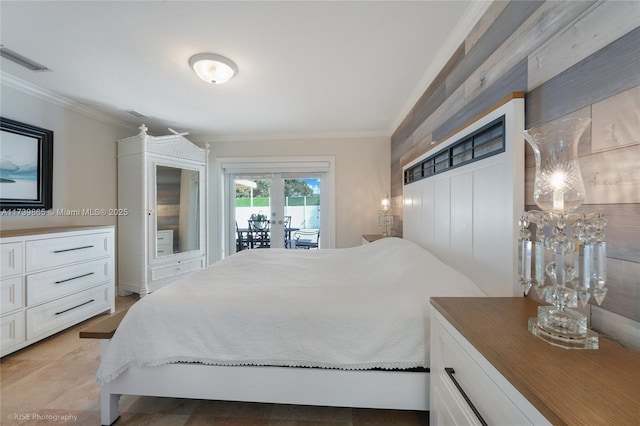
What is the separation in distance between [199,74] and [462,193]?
7.11 ft

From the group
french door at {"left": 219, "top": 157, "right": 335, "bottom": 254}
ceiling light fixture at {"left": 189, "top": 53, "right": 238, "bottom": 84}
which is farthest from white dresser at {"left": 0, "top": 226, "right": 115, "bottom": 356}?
ceiling light fixture at {"left": 189, "top": 53, "right": 238, "bottom": 84}

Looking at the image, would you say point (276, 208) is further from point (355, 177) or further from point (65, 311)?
point (65, 311)

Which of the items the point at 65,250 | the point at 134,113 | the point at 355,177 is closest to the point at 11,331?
the point at 65,250

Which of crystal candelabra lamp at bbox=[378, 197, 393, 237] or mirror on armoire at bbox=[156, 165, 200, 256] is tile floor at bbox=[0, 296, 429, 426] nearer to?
mirror on armoire at bbox=[156, 165, 200, 256]

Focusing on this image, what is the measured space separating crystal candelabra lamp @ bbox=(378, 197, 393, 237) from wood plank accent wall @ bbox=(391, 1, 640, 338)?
2.29 m

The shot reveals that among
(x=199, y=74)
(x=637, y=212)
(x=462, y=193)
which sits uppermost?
(x=199, y=74)

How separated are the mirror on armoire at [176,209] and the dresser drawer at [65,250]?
0.69 metres

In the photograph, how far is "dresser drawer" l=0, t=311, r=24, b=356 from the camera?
184 cm

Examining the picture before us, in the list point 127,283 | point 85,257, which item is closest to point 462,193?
point 85,257

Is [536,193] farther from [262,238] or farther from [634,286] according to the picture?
[262,238]

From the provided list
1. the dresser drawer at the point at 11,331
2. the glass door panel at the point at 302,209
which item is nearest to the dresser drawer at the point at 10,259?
the dresser drawer at the point at 11,331

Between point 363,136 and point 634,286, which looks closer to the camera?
point 634,286

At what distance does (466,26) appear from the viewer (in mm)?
1536

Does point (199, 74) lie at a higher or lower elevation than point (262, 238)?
higher
